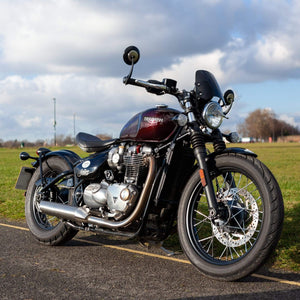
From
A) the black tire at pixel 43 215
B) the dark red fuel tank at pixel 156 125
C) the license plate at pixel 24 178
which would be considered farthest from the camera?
the license plate at pixel 24 178

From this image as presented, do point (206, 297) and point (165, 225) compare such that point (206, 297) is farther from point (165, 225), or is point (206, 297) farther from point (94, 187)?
point (94, 187)

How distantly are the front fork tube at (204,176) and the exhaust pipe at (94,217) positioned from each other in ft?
1.75

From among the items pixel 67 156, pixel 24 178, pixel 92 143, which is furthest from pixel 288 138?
pixel 92 143

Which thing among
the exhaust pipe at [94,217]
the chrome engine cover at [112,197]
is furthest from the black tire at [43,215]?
the chrome engine cover at [112,197]

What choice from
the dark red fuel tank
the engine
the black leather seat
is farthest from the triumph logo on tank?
the black leather seat

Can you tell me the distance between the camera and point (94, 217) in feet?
16.1

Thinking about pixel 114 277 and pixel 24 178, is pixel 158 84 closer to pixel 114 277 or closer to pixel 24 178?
pixel 114 277

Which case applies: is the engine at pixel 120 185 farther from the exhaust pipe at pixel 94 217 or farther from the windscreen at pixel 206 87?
the windscreen at pixel 206 87

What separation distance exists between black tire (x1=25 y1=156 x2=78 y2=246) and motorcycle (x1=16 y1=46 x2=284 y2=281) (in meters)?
0.03

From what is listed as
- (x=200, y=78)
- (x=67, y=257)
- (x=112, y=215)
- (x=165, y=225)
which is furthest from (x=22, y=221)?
(x=200, y=78)

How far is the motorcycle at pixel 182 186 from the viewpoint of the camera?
400cm

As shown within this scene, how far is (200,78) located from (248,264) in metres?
1.94

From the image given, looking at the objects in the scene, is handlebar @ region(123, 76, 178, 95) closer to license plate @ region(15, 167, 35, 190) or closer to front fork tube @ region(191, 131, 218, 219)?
front fork tube @ region(191, 131, 218, 219)

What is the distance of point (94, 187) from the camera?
5070mm
